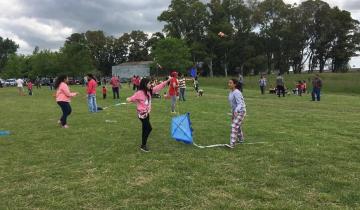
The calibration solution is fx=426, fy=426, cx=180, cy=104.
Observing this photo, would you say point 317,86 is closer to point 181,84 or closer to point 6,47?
point 181,84

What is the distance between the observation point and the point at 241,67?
91125 mm

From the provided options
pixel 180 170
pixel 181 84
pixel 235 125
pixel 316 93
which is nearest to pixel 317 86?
pixel 316 93

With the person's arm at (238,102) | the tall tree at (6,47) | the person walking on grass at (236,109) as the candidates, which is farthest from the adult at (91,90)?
the tall tree at (6,47)

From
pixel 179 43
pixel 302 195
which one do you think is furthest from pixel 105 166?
pixel 179 43

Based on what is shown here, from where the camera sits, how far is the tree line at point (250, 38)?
8369cm

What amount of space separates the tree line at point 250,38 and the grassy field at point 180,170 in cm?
6778

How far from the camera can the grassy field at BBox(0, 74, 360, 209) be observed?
6484 millimetres

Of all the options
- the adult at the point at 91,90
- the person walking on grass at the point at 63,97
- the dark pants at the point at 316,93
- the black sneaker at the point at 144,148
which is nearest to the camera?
the black sneaker at the point at 144,148

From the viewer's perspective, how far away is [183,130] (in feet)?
36.6

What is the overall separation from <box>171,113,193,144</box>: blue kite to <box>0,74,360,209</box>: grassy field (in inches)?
7.6

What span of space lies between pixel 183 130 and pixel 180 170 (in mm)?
2947

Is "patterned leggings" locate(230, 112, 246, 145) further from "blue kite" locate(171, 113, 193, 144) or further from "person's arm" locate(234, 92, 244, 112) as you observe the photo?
"blue kite" locate(171, 113, 193, 144)

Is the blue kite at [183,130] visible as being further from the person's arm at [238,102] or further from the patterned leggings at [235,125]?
the person's arm at [238,102]

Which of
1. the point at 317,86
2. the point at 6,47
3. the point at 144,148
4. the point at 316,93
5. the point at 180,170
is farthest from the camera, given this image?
the point at 6,47
